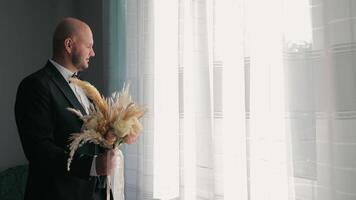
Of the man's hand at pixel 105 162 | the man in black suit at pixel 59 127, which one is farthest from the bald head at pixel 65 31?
the man's hand at pixel 105 162

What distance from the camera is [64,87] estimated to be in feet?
4.58

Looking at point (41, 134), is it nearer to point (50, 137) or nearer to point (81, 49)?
point (50, 137)

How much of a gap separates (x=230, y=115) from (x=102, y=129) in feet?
2.16

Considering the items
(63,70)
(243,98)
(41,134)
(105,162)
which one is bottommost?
(105,162)

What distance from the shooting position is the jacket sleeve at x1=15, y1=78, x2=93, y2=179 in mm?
1258

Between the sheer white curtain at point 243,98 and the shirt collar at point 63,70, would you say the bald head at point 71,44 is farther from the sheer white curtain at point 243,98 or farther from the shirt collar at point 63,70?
the sheer white curtain at point 243,98

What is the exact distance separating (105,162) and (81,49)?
0.49 meters

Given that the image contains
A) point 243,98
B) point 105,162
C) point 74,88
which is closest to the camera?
point 105,162

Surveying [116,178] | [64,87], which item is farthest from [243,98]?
[64,87]


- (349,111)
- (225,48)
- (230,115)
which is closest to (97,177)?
(230,115)

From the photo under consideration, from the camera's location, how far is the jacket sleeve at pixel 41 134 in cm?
126

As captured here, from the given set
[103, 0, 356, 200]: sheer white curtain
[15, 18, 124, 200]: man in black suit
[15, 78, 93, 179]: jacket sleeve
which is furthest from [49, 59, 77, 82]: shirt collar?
[103, 0, 356, 200]: sheer white curtain

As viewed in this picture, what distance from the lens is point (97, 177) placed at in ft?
4.58

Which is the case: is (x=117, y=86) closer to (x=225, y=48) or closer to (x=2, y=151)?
(x=225, y=48)
